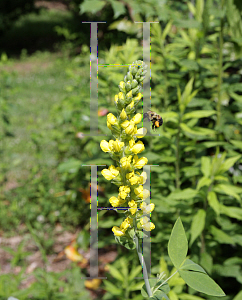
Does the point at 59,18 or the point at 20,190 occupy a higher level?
the point at 59,18

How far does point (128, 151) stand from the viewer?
2.17 ft

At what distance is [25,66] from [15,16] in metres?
3.34

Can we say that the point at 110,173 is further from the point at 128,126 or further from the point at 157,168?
the point at 157,168

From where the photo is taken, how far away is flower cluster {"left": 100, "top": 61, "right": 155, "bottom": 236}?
64 centimetres

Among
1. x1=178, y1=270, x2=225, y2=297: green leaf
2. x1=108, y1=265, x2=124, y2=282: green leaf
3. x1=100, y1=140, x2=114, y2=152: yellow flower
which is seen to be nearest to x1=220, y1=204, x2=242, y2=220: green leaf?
x1=108, y1=265, x2=124, y2=282: green leaf

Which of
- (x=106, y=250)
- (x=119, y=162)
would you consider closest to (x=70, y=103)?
(x=106, y=250)

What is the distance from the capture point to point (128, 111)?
66 cm

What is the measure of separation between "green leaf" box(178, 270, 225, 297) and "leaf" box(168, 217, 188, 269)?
33 millimetres

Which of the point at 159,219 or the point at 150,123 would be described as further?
the point at 159,219

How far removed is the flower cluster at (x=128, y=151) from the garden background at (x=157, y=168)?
1.62 feet

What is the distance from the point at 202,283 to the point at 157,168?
2.86 ft

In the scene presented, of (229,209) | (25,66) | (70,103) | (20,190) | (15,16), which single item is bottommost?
(20,190)

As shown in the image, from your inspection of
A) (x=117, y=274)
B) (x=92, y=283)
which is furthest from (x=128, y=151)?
(x=92, y=283)

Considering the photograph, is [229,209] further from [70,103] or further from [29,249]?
[29,249]
